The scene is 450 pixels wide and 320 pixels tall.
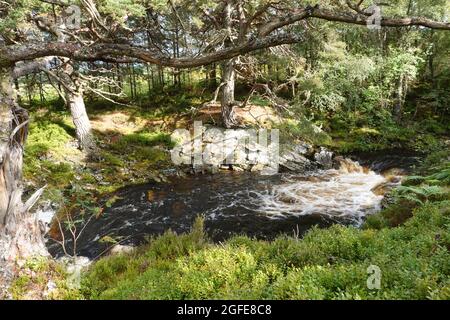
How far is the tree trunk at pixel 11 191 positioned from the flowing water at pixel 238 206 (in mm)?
3314

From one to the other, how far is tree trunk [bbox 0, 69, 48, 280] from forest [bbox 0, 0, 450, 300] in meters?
0.03

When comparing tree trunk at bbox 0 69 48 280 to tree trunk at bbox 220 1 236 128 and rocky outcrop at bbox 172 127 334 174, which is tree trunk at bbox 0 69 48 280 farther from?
tree trunk at bbox 220 1 236 128

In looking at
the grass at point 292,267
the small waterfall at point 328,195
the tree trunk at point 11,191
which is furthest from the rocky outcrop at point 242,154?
the tree trunk at point 11,191

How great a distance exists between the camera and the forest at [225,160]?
181 inches

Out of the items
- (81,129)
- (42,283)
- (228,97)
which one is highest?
(228,97)

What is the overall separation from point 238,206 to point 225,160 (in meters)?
4.44

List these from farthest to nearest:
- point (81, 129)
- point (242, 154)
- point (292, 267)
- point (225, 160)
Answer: point (242, 154) < point (225, 160) < point (81, 129) < point (292, 267)

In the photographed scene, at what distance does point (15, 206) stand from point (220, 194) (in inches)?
337

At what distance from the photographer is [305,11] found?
13.3 ft

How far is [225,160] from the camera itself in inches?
639

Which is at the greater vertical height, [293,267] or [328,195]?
[293,267]

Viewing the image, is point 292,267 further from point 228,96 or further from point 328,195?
point 228,96

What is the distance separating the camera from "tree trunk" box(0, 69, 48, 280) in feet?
16.5

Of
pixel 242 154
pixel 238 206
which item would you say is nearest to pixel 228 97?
pixel 242 154
